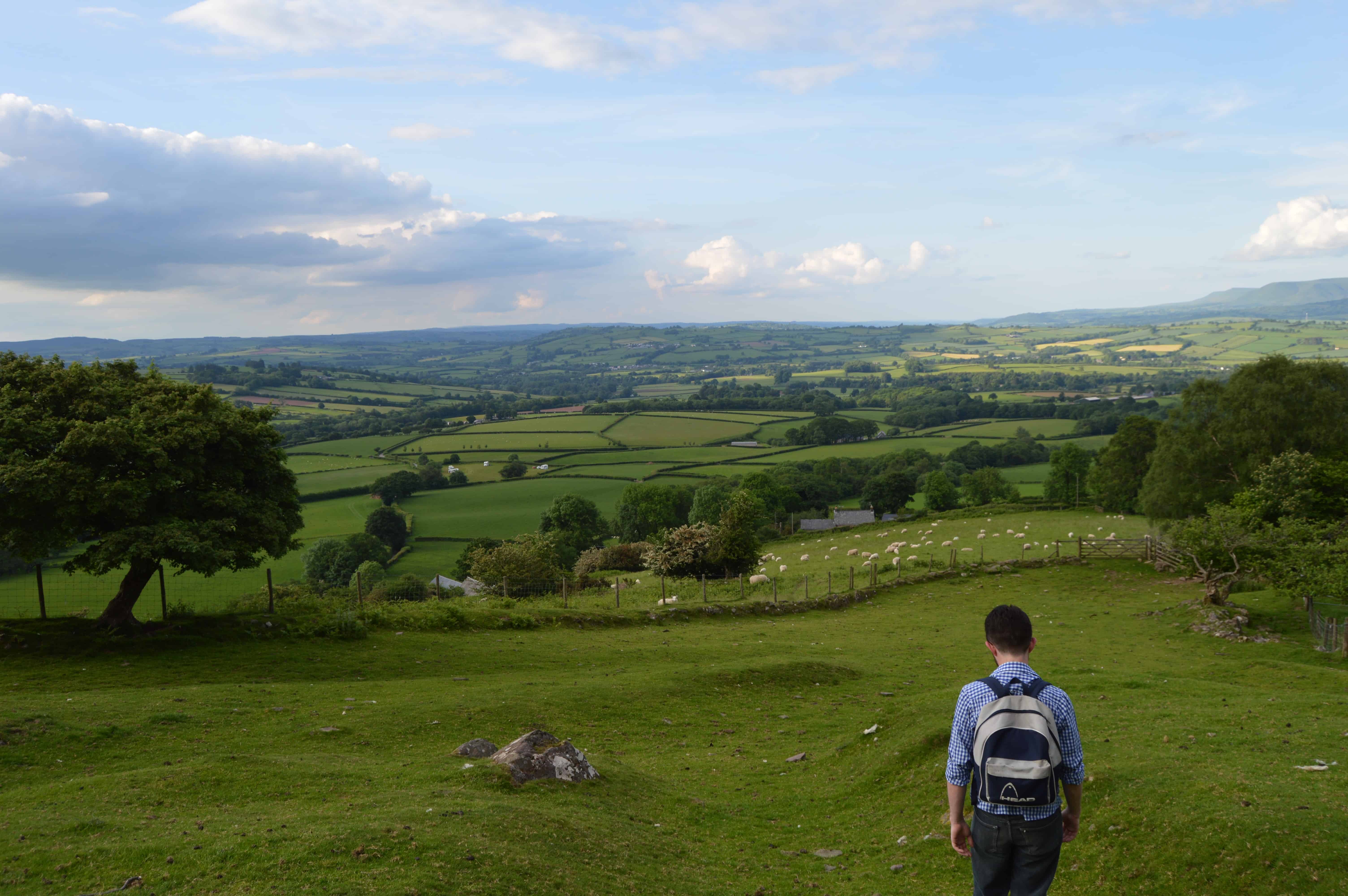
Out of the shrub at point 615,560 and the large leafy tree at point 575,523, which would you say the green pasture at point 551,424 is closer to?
the large leafy tree at point 575,523

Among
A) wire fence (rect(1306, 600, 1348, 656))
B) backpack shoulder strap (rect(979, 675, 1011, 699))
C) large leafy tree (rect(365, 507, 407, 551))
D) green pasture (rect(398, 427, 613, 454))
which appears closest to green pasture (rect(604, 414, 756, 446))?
green pasture (rect(398, 427, 613, 454))

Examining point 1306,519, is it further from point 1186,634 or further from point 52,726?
point 52,726

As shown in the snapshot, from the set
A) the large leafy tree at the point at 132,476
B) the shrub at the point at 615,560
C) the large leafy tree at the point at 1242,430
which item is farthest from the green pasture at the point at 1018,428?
the large leafy tree at the point at 132,476

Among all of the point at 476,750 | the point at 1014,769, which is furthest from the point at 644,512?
the point at 1014,769

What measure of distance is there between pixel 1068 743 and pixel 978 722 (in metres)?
0.73

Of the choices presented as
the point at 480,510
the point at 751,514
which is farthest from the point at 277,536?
the point at 480,510

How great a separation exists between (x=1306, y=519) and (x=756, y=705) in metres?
26.9

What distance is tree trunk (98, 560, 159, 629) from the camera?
2105 cm

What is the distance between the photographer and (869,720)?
17438 mm

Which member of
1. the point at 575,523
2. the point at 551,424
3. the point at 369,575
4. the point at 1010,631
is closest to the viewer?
the point at 1010,631

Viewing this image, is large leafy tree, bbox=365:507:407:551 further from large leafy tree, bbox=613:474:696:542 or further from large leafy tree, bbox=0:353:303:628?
large leafy tree, bbox=0:353:303:628

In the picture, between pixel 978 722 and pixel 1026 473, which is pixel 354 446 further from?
pixel 978 722

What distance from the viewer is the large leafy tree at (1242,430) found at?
37312 mm

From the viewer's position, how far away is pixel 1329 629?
77.3 feet
